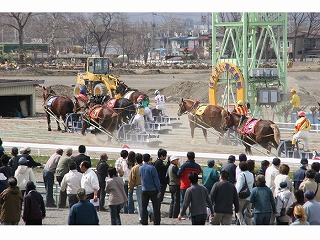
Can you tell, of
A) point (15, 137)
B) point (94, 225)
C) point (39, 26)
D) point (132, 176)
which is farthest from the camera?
point (39, 26)

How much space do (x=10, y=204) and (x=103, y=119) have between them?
14380mm

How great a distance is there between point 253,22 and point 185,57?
2445 inches

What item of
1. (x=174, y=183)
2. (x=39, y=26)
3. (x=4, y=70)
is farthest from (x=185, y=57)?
(x=174, y=183)

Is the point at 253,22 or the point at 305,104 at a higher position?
the point at 253,22

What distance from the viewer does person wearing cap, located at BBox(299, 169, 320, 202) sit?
13344 millimetres

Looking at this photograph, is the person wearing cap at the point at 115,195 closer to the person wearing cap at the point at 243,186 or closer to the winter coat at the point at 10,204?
the winter coat at the point at 10,204

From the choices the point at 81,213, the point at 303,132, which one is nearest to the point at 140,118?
the point at 303,132

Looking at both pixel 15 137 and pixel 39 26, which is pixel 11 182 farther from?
pixel 39 26

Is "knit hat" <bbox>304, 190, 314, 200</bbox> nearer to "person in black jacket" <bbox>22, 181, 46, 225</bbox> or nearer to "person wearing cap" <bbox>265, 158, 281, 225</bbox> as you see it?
"person wearing cap" <bbox>265, 158, 281, 225</bbox>

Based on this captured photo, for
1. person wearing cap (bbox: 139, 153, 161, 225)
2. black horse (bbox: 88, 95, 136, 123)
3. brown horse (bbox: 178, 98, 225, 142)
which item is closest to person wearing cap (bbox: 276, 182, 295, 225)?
person wearing cap (bbox: 139, 153, 161, 225)

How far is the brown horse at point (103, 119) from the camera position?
2719 centimetres

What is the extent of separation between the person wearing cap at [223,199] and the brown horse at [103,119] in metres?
14.4

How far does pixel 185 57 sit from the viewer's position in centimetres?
9562

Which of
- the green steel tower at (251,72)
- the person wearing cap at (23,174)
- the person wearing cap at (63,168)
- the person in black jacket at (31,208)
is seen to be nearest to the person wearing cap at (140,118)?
the green steel tower at (251,72)
